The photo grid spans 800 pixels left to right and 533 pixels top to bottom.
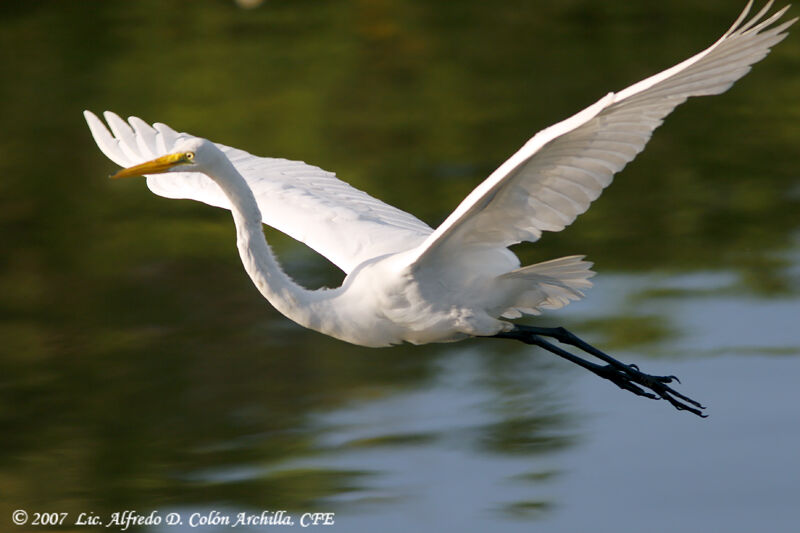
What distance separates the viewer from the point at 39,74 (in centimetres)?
2042

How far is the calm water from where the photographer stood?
9797 millimetres

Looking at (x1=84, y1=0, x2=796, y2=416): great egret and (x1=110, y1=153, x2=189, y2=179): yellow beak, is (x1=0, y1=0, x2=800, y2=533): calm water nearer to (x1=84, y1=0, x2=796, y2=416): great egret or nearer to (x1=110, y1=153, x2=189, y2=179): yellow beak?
(x1=84, y1=0, x2=796, y2=416): great egret

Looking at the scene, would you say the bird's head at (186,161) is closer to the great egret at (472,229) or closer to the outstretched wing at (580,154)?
the great egret at (472,229)

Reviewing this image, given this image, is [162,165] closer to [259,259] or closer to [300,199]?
[259,259]

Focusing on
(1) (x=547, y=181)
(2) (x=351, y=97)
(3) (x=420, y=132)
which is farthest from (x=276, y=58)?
(1) (x=547, y=181)

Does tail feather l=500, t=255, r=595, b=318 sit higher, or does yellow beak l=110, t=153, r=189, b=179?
yellow beak l=110, t=153, r=189, b=179

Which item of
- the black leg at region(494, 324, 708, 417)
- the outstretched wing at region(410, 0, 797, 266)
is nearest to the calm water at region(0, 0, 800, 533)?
the black leg at region(494, 324, 708, 417)

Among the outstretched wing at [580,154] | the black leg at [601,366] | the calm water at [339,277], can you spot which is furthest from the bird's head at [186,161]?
the calm water at [339,277]

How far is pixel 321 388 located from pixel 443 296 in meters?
6.03

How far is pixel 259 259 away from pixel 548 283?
3.90 feet

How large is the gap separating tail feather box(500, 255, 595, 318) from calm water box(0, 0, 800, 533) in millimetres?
3891

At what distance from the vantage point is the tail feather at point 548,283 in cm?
536

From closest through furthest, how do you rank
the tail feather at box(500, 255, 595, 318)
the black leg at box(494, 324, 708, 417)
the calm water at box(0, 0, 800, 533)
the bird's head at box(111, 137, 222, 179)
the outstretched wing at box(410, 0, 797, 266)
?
the outstretched wing at box(410, 0, 797, 266)
the bird's head at box(111, 137, 222, 179)
the tail feather at box(500, 255, 595, 318)
the black leg at box(494, 324, 708, 417)
the calm water at box(0, 0, 800, 533)

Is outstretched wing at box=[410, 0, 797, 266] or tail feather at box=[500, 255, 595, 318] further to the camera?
tail feather at box=[500, 255, 595, 318]
